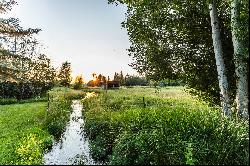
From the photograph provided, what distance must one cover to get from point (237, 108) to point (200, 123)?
2.86 meters

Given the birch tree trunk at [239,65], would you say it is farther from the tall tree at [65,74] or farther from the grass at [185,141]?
the tall tree at [65,74]

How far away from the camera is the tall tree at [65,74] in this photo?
361 ft

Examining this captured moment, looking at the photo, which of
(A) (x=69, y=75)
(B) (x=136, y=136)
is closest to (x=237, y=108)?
(B) (x=136, y=136)

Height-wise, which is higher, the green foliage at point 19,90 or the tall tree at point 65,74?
the tall tree at point 65,74

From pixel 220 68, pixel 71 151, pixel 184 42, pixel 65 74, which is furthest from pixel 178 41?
pixel 65 74

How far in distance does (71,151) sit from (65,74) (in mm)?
94283

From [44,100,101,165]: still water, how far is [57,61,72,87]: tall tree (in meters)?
84.5

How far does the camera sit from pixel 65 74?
11250cm

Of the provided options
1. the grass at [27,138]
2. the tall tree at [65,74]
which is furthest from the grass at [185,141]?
the tall tree at [65,74]

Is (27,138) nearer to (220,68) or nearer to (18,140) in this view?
(18,140)

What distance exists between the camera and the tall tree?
4332 inches

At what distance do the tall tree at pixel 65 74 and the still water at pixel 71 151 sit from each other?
84.5 m

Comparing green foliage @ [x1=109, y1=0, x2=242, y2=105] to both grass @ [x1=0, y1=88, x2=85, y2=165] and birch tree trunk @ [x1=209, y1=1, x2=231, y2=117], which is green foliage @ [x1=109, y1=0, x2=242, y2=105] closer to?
birch tree trunk @ [x1=209, y1=1, x2=231, y2=117]

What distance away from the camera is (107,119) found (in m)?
22.0
